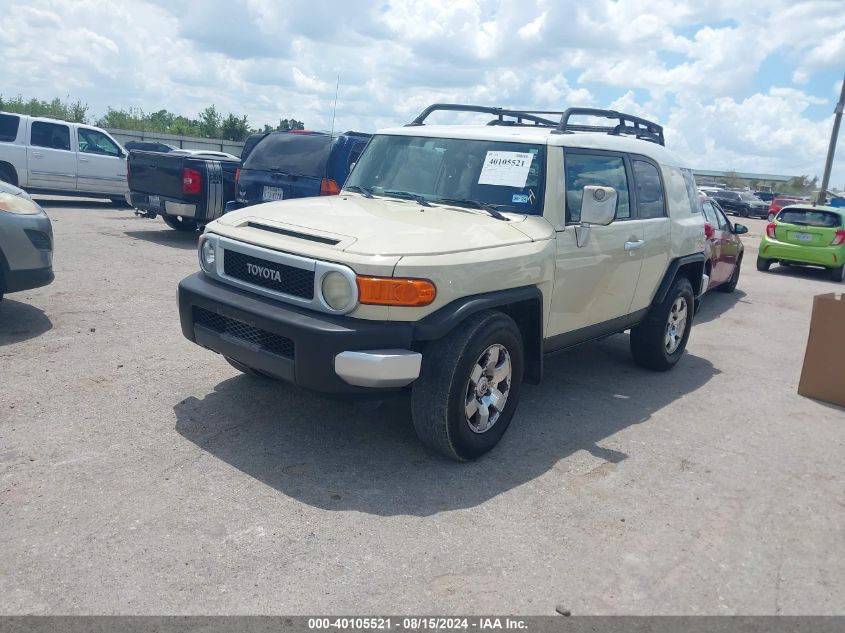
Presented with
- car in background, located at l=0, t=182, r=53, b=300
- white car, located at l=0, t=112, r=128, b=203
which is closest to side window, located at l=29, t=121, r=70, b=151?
white car, located at l=0, t=112, r=128, b=203

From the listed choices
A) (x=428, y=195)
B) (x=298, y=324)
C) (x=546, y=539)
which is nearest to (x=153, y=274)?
(x=428, y=195)

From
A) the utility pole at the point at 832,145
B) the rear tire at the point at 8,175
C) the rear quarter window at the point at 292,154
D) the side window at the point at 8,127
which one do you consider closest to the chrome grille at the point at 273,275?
the rear quarter window at the point at 292,154

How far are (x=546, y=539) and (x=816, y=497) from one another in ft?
6.04

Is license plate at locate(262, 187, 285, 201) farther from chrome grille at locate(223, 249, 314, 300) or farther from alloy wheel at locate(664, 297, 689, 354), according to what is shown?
chrome grille at locate(223, 249, 314, 300)

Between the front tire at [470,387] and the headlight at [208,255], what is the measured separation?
151 cm

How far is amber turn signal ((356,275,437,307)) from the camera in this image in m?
3.79

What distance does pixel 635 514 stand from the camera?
3.94m

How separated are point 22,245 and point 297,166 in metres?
4.47

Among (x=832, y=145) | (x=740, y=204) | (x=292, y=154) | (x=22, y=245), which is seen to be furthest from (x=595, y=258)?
(x=740, y=204)

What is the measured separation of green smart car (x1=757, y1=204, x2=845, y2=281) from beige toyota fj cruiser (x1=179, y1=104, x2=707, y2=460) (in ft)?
32.8

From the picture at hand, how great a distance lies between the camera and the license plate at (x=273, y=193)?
393 inches

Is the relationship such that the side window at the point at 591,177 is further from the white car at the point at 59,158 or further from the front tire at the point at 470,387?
the white car at the point at 59,158

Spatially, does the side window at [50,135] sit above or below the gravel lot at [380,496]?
above

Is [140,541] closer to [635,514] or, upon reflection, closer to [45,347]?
[635,514]
